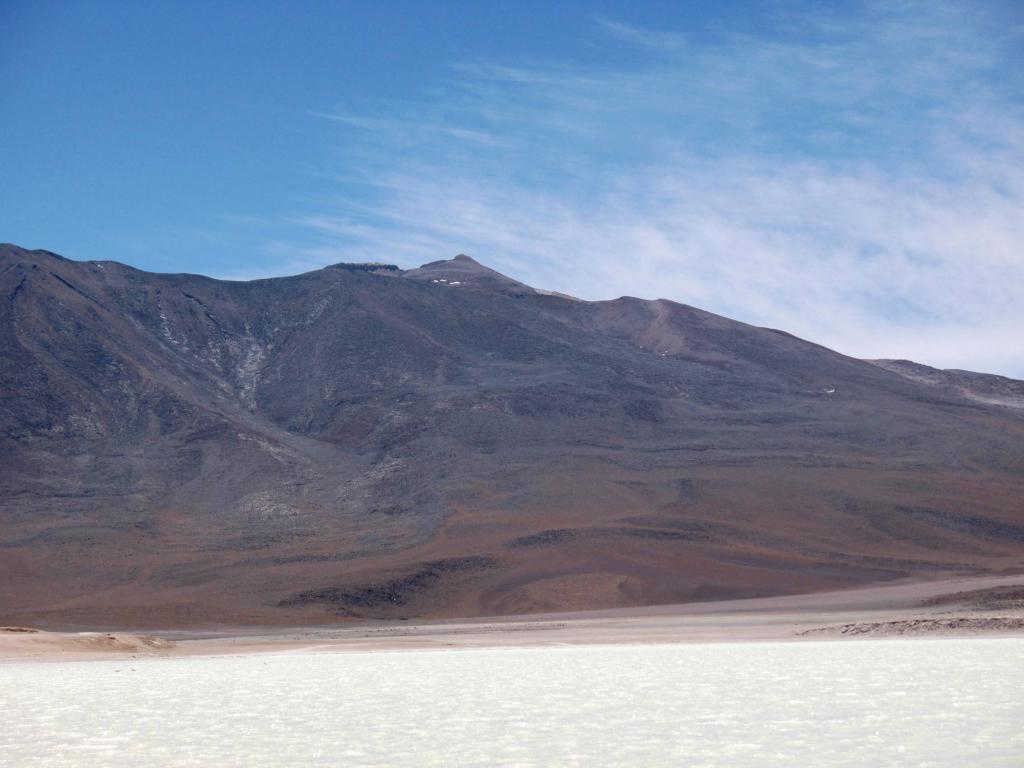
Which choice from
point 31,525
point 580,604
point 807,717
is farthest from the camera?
point 31,525

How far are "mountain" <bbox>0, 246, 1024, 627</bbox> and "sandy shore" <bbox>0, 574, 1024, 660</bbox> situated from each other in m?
5.38

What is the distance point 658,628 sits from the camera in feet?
148

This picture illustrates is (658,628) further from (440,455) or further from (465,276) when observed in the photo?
(465,276)

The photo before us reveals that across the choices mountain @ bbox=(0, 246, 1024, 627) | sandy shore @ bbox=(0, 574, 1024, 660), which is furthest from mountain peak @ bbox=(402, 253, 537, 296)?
sandy shore @ bbox=(0, 574, 1024, 660)

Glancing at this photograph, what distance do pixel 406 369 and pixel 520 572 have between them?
159ft

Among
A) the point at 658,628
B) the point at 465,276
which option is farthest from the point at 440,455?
the point at 465,276

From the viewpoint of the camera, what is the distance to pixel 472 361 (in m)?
114

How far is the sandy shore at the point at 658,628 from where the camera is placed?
3681cm

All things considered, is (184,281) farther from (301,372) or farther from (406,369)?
(406,369)

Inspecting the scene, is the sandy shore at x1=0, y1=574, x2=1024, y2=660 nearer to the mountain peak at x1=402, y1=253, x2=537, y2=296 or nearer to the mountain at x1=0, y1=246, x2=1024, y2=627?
the mountain at x1=0, y1=246, x2=1024, y2=627

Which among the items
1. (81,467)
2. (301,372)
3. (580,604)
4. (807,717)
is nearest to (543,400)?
(301,372)

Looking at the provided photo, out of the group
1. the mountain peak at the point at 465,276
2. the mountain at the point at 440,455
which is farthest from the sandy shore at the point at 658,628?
the mountain peak at the point at 465,276

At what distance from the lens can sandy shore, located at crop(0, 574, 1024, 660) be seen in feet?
121

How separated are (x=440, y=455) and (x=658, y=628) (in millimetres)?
48043
